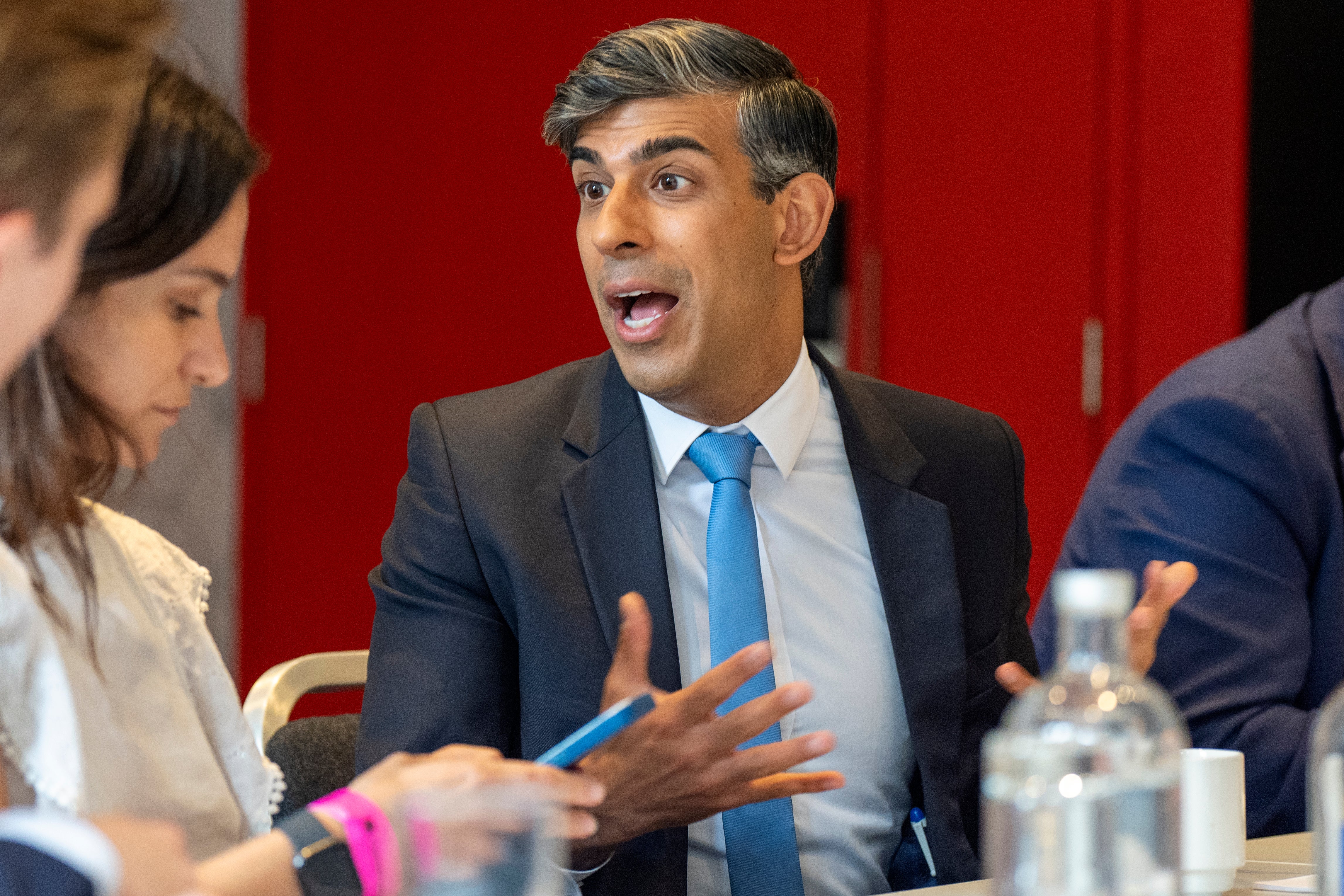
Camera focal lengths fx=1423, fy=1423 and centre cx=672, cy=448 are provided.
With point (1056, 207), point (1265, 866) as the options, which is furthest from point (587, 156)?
point (1056, 207)

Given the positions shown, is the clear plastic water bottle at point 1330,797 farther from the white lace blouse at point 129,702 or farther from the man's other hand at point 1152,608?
the white lace blouse at point 129,702

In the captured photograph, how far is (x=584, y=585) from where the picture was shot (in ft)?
4.97

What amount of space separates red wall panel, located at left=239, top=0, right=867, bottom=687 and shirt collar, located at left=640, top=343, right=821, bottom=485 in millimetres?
1585

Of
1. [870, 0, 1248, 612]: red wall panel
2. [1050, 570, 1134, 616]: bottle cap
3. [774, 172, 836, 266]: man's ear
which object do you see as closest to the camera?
[1050, 570, 1134, 616]: bottle cap

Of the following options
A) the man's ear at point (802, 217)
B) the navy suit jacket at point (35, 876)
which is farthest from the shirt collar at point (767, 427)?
the navy suit jacket at point (35, 876)

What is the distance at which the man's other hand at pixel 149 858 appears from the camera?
0.68 m

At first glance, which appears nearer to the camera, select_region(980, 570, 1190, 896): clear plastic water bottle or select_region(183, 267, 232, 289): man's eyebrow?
select_region(980, 570, 1190, 896): clear plastic water bottle

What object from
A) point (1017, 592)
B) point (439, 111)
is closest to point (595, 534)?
point (1017, 592)

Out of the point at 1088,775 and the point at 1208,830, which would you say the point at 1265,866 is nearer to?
the point at 1208,830

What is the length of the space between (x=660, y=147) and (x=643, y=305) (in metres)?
0.18

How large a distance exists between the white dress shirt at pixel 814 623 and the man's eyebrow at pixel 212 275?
58 cm

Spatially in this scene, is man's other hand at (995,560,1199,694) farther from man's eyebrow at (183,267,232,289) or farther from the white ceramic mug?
man's eyebrow at (183,267,232,289)

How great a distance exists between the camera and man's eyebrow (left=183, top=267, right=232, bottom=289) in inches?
43.6

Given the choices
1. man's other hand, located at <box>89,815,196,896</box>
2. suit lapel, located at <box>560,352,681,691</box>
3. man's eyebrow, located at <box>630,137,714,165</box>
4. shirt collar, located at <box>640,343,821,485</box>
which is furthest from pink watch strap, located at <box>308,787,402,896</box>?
man's eyebrow, located at <box>630,137,714,165</box>
